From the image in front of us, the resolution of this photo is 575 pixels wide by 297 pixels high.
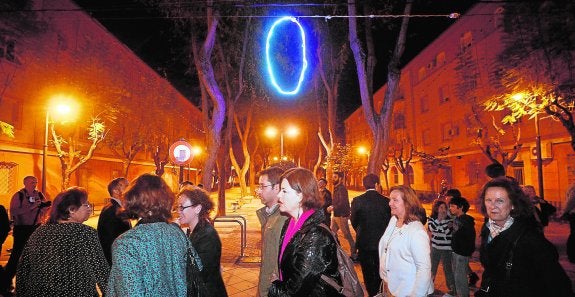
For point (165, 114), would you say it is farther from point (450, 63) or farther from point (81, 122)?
point (450, 63)

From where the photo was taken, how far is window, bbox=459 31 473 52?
26234 mm

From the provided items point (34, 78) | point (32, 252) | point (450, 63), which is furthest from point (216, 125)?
point (450, 63)

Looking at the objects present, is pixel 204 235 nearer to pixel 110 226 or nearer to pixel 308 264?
pixel 308 264

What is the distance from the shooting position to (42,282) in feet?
10.5

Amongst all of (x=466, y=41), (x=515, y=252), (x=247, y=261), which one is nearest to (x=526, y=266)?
(x=515, y=252)

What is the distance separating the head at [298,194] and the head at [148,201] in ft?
2.86

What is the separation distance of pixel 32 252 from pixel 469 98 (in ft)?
65.9

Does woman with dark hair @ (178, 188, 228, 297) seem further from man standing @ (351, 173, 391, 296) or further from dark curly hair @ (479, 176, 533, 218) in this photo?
man standing @ (351, 173, 391, 296)

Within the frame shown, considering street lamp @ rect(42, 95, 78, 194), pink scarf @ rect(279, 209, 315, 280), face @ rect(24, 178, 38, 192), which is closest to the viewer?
pink scarf @ rect(279, 209, 315, 280)

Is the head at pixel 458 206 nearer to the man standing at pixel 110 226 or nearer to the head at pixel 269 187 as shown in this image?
the head at pixel 269 187

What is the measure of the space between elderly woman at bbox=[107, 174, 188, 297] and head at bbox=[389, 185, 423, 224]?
2176mm

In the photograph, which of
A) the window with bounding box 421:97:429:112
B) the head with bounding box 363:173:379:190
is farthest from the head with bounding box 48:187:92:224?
the window with bounding box 421:97:429:112

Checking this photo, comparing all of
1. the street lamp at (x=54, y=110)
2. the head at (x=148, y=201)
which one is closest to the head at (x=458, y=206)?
the head at (x=148, y=201)

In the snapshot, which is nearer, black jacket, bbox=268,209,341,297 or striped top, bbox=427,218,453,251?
black jacket, bbox=268,209,341,297
